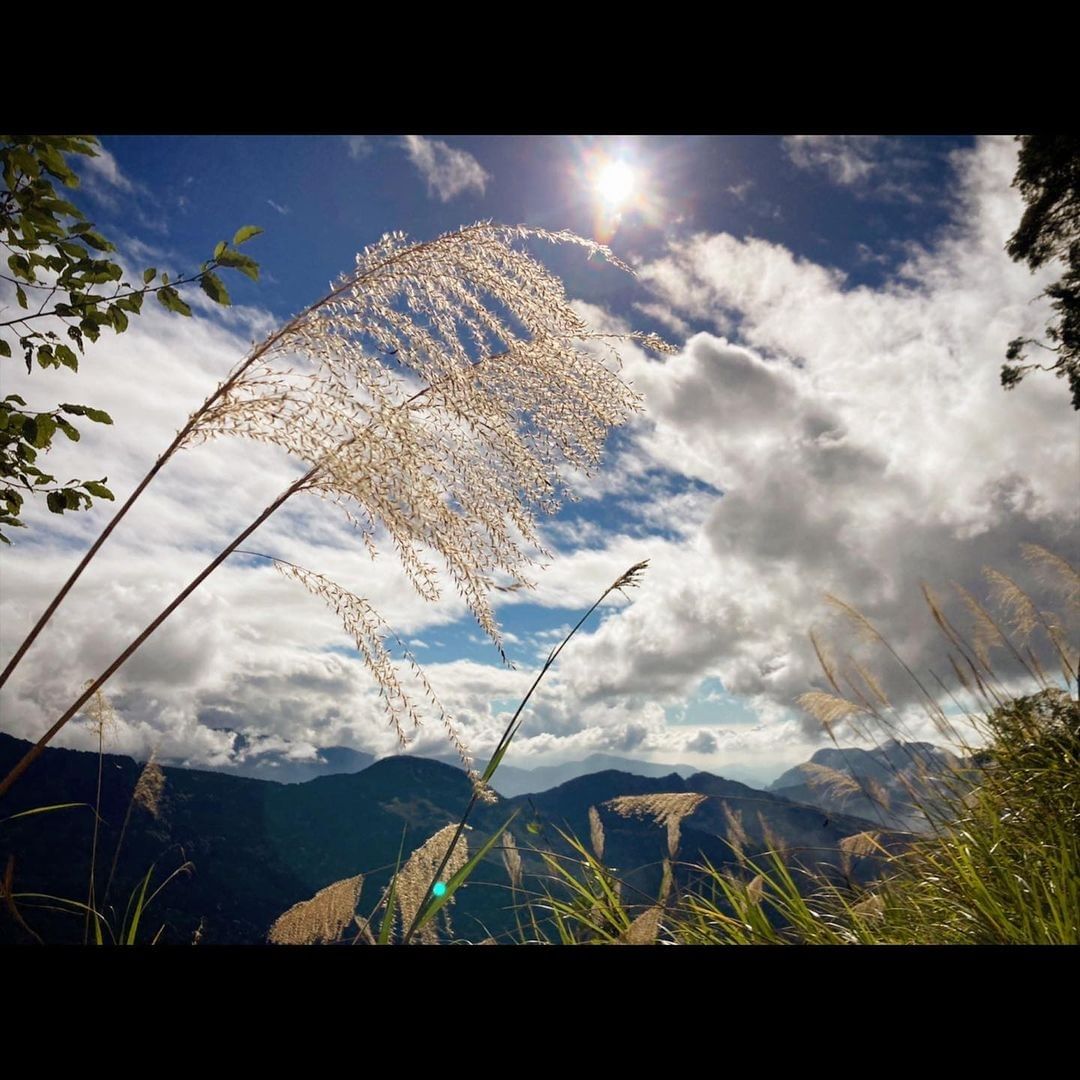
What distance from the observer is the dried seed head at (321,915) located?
5.66 ft

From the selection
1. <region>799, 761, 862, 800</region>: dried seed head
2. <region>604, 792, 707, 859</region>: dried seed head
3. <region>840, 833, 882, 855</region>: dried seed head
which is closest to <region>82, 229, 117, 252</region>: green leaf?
<region>604, 792, 707, 859</region>: dried seed head

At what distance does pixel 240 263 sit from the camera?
1.49m

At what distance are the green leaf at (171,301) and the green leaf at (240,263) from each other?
0.14 meters

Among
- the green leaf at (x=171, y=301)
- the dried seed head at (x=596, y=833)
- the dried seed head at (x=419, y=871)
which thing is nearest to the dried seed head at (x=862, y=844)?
the dried seed head at (x=596, y=833)

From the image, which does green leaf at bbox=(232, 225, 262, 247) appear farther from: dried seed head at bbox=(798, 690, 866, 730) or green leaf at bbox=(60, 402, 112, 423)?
dried seed head at bbox=(798, 690, 866, 730)

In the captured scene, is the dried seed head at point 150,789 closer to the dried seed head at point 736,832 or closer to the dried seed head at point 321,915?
the dried seed head at point 321,915

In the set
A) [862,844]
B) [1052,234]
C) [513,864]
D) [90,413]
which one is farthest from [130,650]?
[1052,234]

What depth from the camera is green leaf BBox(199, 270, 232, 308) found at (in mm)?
1489

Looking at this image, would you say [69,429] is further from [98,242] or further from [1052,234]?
[1052,234]
